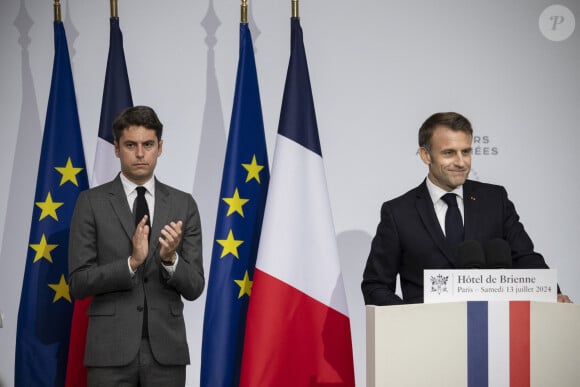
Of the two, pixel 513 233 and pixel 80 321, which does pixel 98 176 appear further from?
pixel 513 233

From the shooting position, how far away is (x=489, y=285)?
7.60ft

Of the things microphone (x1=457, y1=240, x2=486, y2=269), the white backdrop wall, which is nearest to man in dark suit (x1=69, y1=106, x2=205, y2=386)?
microphone (x1=457, y1=240, x2=486, y2=269)

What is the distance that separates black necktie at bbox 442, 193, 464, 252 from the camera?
9.73 feet

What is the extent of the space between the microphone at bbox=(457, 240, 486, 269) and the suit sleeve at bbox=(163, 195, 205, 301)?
1.13 meters

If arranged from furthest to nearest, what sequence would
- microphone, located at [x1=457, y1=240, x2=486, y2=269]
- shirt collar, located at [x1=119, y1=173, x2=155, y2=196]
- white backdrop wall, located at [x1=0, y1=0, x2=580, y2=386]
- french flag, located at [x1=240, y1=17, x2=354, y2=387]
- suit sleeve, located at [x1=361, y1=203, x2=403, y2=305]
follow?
1. white backdrop wall, located at [x1=0, y1=0, x2=580, y2=386]
2. french flag, located at [x1=240, y1=17, x2=354, y2=387]
3. shirt collar, located at [x1=119, y1=173, x2=155, y2=196]
4. suit sleeve, located at [x1=361, y1=203, x2=403, y2=305]
5. microphone, located at [x1=457, y1=240, x2=486, y2=269]

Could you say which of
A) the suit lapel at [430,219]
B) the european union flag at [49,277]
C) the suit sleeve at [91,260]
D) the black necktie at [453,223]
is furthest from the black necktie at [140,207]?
the black necktie at [453,223]

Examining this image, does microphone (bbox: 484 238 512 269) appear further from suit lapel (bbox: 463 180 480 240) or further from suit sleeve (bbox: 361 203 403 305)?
suit sleeve (bbox: 361 203 403 305)

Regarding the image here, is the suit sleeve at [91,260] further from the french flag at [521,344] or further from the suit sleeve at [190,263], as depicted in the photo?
the french flag at [521,344]

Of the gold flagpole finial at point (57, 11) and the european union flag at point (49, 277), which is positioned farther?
the gold flagpole finial at point (57, 11)

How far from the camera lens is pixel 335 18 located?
176 inches

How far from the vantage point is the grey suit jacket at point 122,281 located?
288cm

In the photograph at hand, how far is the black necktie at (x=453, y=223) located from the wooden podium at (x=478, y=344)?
0.67 metres

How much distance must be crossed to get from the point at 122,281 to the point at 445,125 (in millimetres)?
1454

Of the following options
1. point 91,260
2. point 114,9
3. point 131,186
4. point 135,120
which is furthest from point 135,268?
point 114,9
